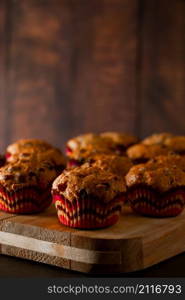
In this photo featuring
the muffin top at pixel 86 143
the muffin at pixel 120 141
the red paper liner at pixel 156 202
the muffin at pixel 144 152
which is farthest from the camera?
the muffin at pixel 120 141

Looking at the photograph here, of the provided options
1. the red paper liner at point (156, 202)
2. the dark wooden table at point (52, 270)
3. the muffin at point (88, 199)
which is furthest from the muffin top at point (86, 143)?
the dark wooden table at point (52, 270)

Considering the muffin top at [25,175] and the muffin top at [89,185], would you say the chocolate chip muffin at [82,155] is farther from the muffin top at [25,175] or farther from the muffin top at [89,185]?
the muffin top at [89,185]

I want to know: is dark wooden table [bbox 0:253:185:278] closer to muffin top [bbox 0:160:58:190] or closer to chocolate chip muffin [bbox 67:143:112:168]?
muffin top [bbox 0:160:58:190]

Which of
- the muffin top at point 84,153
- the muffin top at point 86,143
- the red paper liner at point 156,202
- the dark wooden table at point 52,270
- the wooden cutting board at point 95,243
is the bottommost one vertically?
the dark wooden table at point 52,270

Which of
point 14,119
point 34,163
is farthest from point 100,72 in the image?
point 34,163

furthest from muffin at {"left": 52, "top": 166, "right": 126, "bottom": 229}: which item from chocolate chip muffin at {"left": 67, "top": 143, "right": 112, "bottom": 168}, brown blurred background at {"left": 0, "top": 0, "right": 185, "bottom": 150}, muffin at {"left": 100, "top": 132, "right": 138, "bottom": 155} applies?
brown blurred background at {"left": 0, "top": 0, "right": 185, "bottom": 150}

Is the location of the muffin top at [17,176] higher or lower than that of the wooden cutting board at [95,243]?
higher
